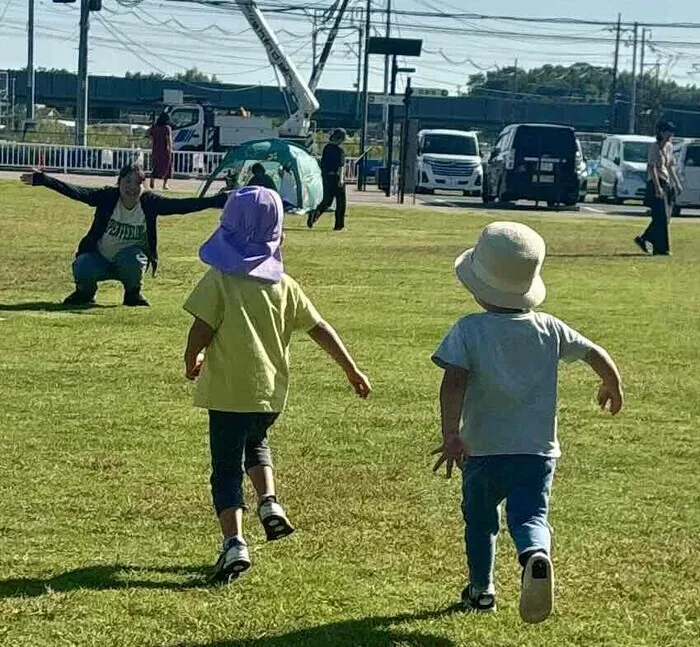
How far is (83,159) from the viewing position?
44281mm

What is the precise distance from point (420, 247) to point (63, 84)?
78727 millimetres

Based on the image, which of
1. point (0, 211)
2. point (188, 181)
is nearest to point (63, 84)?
point (188, 181)

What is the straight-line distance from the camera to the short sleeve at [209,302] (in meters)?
5.26

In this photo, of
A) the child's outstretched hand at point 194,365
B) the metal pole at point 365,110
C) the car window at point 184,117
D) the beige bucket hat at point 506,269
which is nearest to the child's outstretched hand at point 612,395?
the beige bucket hat at point 506,269

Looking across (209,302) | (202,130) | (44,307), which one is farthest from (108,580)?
(202,130)

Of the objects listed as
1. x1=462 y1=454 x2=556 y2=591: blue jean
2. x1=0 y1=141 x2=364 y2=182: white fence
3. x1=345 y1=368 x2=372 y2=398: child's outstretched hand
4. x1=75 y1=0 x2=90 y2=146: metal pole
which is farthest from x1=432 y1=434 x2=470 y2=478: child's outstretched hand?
x1=75 y1=0 x2=90 y2=146: metal pole

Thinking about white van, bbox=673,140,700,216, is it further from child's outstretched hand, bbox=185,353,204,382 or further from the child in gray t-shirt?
the child in gray t-shirt

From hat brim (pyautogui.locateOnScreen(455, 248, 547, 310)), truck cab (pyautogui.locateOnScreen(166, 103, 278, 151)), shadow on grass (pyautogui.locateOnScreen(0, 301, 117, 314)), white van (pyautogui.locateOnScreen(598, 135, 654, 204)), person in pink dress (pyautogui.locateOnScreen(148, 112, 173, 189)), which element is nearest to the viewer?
hat brim (pyautogui.locateOnScreen(455, 248, 547, 310))

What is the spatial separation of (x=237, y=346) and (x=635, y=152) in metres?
35.3

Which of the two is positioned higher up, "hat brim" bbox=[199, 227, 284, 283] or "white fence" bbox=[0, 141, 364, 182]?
"hat brim" bbox=[199, 227, 284, 283]

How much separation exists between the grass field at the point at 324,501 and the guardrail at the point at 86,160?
31.9 metres

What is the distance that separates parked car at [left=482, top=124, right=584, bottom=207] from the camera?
3425cm

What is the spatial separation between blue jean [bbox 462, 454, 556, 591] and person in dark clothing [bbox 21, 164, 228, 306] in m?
7.87

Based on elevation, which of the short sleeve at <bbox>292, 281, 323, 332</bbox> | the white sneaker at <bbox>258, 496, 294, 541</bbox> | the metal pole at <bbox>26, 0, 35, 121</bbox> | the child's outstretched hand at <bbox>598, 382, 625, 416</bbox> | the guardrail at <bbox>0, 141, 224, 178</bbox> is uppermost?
the metal pole at <bbox>26, 0, 35, 121</bbox>
